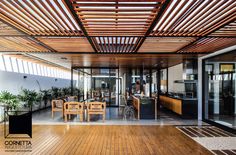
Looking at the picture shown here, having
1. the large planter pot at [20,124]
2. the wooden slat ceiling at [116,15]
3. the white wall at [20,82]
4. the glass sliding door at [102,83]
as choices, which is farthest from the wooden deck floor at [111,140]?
the glass sliding door at [102,83]

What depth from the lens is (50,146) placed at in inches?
204

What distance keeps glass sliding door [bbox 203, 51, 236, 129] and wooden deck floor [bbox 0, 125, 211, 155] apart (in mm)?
2591

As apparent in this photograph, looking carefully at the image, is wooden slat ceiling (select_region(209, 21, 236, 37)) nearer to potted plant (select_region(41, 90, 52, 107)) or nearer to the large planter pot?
the large planter pot

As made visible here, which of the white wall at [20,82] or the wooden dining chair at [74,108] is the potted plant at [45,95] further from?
the wooden dining chair at [74,108]

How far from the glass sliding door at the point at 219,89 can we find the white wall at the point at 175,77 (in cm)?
234

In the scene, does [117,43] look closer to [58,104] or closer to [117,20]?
[117,20]

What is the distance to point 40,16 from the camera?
3.66m

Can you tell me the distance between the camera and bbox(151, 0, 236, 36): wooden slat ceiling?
316 cm

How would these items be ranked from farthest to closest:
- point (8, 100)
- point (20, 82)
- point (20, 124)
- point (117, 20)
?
point (20, 82)
point (8, 100)
point (20, 124)
point (117, 20)

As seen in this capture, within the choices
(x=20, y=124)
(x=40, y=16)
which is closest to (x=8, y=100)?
(x=20, y=124)

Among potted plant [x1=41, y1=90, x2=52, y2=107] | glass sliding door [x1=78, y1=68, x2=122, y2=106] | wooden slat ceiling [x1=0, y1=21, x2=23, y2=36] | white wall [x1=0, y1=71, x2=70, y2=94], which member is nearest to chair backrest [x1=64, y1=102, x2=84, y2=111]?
white wall [x1=0, y1=71, x2=70, y2=94]

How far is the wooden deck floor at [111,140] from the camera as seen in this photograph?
4.89 metres

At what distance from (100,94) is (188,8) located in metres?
11.1

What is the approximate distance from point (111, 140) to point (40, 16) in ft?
11.9
